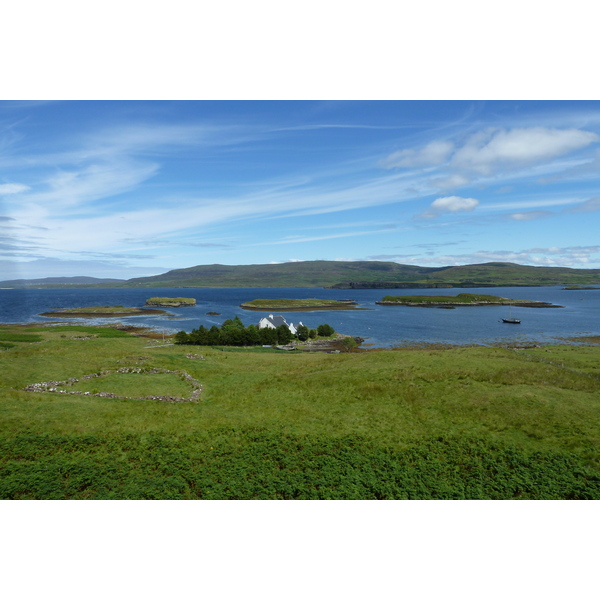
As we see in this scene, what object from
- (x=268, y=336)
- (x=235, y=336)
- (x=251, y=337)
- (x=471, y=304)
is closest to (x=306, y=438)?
(x=235, y=336)

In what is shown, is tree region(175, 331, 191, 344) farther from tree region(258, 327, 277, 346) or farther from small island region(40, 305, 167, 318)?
small island region(40, 305, 167, 318)

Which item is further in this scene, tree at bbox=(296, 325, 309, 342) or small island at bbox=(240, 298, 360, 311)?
small island at bbox=(240, 298, 360, 311)

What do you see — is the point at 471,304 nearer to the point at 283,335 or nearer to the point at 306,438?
the point at 283,335

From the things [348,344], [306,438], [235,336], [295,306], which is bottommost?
[348,344]

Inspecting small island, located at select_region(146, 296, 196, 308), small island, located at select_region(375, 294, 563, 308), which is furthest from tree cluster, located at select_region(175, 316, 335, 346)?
small island, located at select_region(146, 296, 196, 308)

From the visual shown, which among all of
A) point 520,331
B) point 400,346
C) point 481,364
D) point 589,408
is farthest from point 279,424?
point 520,331

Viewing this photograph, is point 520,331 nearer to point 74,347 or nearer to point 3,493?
point 74,347

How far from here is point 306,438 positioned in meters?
16.5

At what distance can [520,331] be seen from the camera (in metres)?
97.9

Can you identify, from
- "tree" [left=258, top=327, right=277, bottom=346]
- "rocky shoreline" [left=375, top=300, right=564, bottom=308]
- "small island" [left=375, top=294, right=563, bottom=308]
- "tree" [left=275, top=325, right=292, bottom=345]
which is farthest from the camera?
"small island" [left=375, top=294, right=563, bottom=308]

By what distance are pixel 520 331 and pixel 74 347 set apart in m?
104

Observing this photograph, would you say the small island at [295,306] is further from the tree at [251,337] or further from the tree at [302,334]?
the tree at [251,337]

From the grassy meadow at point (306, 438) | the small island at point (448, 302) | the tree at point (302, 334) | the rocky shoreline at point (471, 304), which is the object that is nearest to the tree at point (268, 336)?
the tree at point (302, 334)

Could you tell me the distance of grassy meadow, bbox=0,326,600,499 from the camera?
13.0 metres
